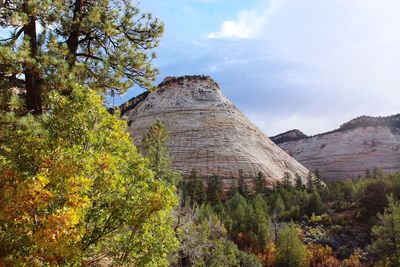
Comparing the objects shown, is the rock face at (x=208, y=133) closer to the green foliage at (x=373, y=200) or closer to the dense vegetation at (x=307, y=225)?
the dense vegetation at (x=307, y=225)

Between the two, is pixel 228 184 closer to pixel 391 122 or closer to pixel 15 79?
pixel 15 79

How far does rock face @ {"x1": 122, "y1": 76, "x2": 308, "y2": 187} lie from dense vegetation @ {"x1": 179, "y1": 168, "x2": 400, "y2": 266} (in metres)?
8.43

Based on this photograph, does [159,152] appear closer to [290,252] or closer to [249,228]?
[249,228]

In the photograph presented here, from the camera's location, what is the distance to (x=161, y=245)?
8781 millimetres

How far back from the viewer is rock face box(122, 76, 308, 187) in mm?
84062

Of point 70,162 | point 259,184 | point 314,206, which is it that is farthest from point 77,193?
point 259,184

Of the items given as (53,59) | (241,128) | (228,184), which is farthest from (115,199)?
(241,128)

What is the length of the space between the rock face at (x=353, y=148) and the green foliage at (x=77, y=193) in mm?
113074

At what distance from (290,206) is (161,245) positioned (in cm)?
5740

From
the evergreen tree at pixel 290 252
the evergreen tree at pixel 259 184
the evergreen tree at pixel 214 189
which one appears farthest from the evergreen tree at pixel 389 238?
the evergreen tree at pixel 259 184

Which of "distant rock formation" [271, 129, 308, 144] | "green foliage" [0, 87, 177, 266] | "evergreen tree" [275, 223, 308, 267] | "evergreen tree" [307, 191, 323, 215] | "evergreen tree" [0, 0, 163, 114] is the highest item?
"distant rock formation" [271, 129, 308, 144]

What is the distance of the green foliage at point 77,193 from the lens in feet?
23.3

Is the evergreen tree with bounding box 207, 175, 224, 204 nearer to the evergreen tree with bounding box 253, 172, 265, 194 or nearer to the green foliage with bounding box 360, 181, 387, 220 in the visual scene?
the evergreen tree with bounding box 253, 172, 265, 194

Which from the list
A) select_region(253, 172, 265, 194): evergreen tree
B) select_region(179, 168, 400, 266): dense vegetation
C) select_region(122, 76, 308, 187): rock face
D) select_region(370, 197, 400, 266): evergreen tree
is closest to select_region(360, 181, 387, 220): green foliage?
select_region(179, 168, 400, 266): dense vegetation
